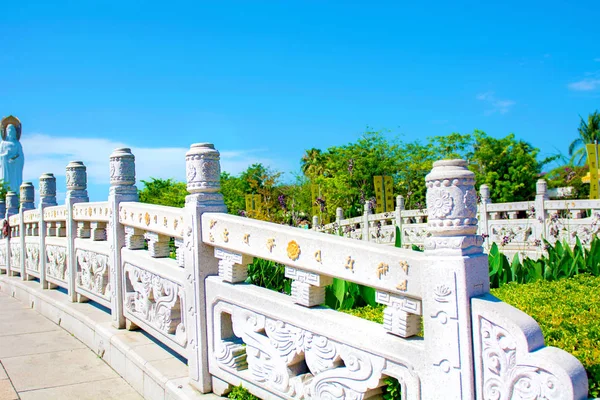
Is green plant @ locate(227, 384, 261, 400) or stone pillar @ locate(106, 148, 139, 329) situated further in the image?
stone pillar @ locate(106, 148, 139, 329)

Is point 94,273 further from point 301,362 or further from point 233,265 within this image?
point 301,362

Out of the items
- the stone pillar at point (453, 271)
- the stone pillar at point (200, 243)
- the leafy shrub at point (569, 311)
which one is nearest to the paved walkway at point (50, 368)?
the stone pillar at point (200, 243)

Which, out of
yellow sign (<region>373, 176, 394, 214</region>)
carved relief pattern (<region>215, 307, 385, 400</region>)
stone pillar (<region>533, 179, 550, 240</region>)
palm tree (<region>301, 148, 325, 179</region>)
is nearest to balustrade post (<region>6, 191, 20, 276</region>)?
carved relief pattern (<region>215, 307, 385, 400</region>)

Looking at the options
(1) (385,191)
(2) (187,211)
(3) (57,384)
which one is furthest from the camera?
(1) (385,191)

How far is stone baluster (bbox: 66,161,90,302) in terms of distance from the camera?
19.6 feet

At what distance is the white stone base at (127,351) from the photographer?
3.53 m

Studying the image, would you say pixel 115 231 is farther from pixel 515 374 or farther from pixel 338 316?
pixel 515 374

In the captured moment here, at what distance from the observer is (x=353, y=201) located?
25.4 m

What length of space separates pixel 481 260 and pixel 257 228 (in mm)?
1320

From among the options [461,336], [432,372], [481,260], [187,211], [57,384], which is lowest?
[57,384]

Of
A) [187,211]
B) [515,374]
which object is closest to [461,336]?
[515,374]

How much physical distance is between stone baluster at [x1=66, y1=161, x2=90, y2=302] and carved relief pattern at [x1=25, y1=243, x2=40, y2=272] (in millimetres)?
1975

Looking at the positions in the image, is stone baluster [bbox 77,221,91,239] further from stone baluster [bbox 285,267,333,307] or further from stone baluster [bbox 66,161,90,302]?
stone baluster [bbox 285,267,333,307]

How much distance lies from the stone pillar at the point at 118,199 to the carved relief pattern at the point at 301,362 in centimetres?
192
